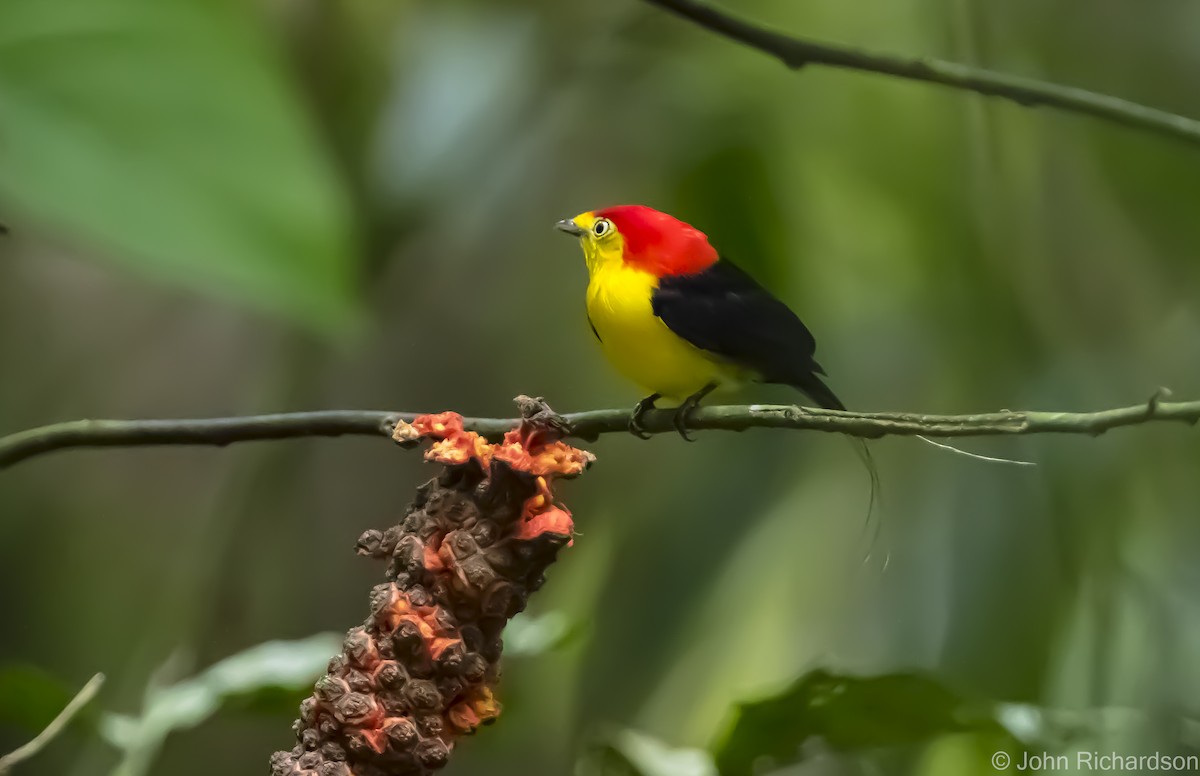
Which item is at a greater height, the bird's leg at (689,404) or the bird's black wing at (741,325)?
the bird's black wing at (741,325)

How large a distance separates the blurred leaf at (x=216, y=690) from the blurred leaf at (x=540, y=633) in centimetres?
15

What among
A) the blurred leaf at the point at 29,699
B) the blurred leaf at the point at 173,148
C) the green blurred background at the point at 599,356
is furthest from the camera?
the blurred leaf at the point at 29,699

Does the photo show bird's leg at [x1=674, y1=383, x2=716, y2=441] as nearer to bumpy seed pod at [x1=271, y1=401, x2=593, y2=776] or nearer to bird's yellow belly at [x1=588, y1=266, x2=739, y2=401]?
bird's yellow belly at [x1=588, y1=266, x2=739, y2=401]

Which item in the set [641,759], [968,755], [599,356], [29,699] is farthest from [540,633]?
[29,699]

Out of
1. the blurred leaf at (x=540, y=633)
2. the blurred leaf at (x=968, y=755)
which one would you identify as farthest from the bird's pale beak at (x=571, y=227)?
the blurred leaf at (x=968, y=755)

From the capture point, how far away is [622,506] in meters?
0.80

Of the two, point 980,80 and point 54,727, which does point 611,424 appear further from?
point 54,727

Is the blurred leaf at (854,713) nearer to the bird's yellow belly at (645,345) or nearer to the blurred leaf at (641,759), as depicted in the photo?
the blurred leaf at (641,759)

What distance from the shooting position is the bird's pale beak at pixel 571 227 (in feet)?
2.49

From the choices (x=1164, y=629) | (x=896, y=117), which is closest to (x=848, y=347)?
(x=896, y=117)

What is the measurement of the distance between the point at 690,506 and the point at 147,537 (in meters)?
0.49

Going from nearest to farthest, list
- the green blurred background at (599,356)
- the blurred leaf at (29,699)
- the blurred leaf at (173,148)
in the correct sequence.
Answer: the blurred leaf at (173,148), the green blurred background at (599,356), the blurred leaf at (29,699)

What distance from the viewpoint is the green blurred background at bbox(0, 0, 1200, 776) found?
71cm

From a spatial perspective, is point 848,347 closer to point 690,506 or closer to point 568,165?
point 690,506
